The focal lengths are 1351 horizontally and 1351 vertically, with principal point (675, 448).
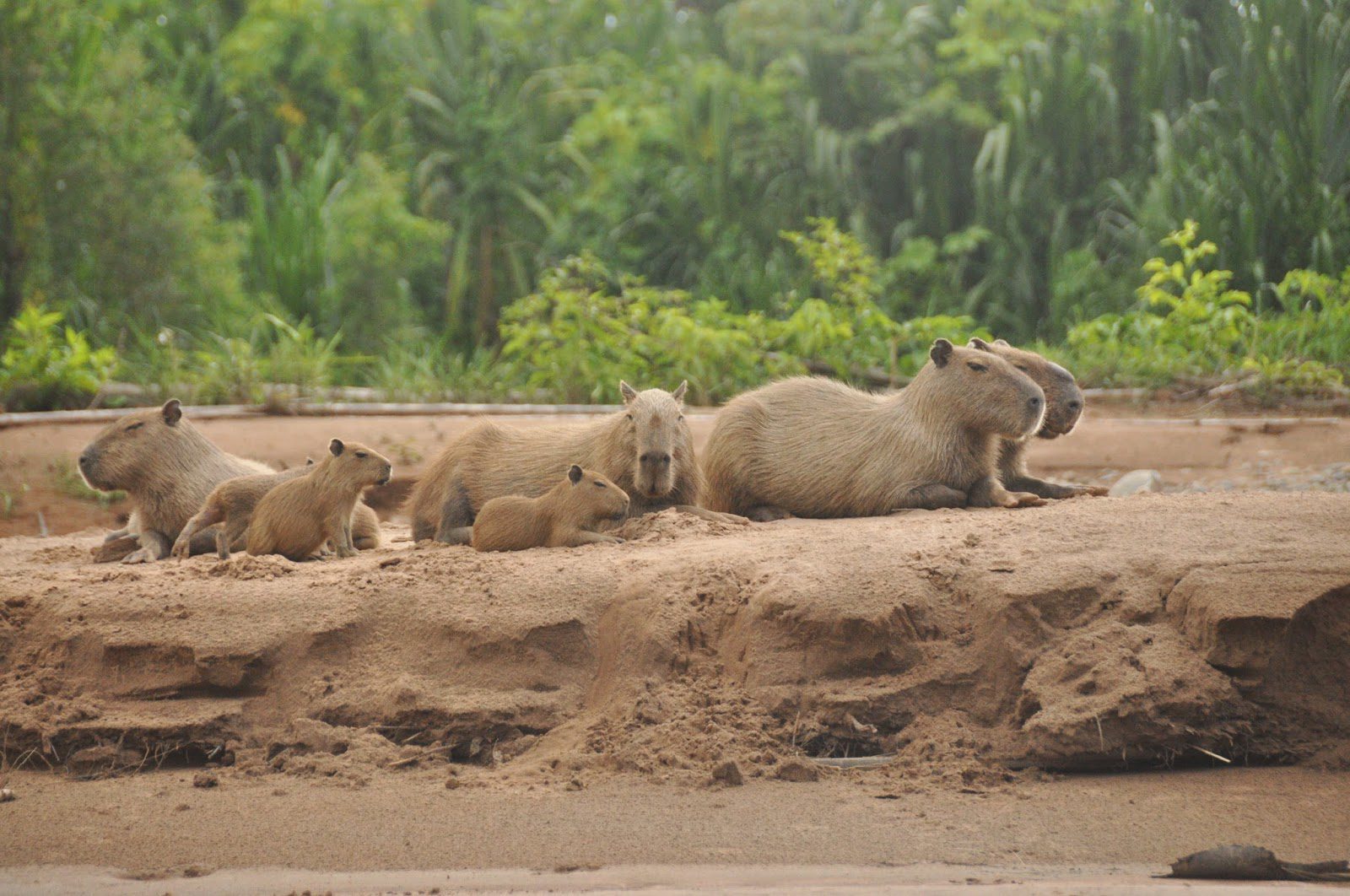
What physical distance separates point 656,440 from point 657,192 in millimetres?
13488

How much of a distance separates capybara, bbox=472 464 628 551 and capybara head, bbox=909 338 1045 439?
162 cm

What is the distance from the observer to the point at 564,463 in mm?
6016

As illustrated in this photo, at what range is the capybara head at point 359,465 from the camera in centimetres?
562

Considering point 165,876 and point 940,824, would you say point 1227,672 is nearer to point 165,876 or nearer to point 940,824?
point 940,824

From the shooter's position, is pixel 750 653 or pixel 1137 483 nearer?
pixel 750 653

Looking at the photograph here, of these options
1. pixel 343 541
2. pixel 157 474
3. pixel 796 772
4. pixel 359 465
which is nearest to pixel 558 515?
pixel 359 465

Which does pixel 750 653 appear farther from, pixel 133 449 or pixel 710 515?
pixel 133 449

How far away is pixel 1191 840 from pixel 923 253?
13350 millimetres

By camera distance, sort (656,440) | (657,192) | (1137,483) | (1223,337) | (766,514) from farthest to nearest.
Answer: (657,192), (1223,337), (1137,483), (766,514), (656,440)

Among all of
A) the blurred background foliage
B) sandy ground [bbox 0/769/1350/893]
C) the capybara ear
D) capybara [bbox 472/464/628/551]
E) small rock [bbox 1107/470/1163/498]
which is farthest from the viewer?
the blurred background foliage

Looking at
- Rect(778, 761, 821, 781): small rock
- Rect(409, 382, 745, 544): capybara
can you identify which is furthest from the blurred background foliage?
Rect(778, 761, 821, 781): small rock

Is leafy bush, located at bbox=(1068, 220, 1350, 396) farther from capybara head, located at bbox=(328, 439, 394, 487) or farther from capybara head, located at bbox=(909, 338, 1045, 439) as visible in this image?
capybara head, located at bbox=(328, 439, 394, 487)

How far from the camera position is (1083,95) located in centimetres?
1427

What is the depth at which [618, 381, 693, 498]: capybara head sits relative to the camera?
18.2 feet
